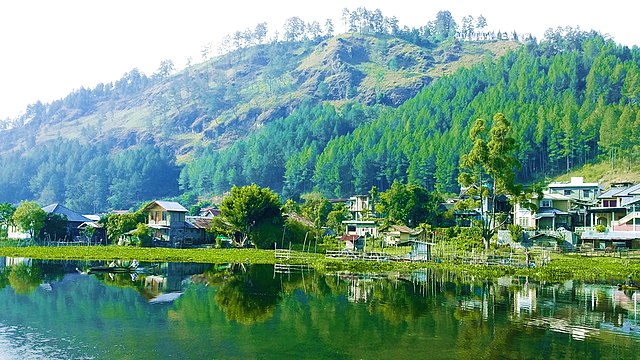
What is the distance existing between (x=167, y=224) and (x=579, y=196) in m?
56.8

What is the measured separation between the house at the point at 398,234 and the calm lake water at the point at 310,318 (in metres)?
32.2

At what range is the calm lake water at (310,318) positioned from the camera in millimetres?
23484

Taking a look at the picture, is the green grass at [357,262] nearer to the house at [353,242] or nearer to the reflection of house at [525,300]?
the reflection of house at [525,300]

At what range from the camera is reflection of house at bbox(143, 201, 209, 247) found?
81.7 m

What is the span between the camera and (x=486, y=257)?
184ft

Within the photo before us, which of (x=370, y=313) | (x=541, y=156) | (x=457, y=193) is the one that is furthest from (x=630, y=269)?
(x=541, y=156)

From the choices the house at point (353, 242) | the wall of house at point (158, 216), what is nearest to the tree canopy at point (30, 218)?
the wall of house at point (158, 216)

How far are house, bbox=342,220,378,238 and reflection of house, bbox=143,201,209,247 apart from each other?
22.2 m

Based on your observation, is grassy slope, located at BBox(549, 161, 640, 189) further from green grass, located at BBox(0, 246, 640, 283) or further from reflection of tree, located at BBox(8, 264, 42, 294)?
reflection of tree, located at BBox(8, 264, 42, 294)

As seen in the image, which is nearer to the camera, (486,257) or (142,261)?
(486,257)

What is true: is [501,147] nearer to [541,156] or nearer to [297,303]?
[297,303]

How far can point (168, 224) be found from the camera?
81.9 meters

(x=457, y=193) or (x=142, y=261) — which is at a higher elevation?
(x=457, y=193)

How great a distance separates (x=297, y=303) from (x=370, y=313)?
4662 mm
